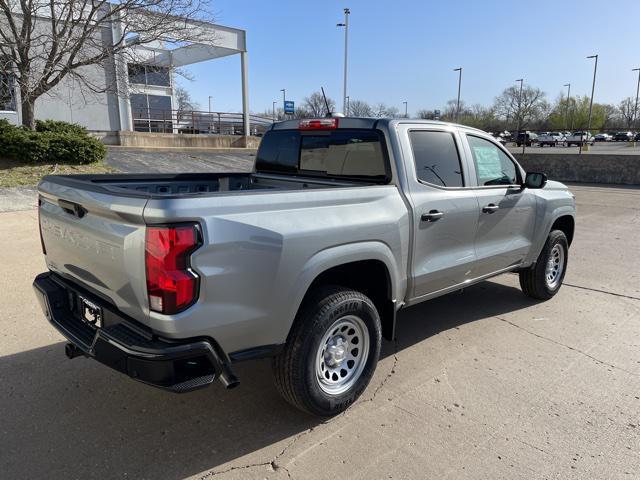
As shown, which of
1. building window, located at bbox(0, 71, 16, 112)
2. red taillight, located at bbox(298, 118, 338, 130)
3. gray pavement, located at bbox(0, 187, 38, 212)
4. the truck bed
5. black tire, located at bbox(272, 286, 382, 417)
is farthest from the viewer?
building window, located at bbox(0, 71, 16, 112)

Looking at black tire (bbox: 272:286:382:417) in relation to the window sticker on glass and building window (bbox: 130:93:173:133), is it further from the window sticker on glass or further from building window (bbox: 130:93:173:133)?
building window (bbox: 130:93:173:133)

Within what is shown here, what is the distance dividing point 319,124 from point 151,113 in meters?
27.4

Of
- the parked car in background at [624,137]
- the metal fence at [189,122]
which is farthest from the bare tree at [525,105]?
the metal fence at [189,122]

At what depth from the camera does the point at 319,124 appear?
3.93 meters

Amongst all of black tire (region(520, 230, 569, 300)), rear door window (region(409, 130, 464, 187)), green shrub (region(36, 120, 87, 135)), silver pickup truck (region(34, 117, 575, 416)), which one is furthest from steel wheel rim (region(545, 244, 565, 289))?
green shrub (region(36, 120, 87, 135))

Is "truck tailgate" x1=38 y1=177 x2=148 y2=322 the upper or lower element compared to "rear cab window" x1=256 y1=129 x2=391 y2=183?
lower

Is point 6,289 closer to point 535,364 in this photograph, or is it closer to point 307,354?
point 307,354

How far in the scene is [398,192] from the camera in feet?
11.0

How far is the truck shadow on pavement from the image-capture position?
8.46 ft

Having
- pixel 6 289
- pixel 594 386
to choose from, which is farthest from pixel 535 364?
pixel 6 289

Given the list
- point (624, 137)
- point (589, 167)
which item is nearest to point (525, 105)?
point (624, 137)

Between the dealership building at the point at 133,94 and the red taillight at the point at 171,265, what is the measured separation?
14.3m

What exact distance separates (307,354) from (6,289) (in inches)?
160

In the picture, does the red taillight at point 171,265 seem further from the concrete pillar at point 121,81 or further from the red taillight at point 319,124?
the concrete pillar at point 121,81
